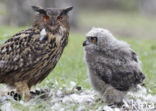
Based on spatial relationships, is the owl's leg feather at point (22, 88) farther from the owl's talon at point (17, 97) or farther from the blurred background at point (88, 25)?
the blurred background at point (88, 25)

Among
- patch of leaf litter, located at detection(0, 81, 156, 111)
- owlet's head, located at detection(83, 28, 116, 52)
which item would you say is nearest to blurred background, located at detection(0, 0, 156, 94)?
patch of leaf litter, located at detection(0, 81, 156, 111)

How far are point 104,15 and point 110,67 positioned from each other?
97.2 feet

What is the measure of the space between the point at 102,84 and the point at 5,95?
4.73 feet

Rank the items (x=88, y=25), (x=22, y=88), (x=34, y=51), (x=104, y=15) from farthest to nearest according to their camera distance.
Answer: (x=104, y=15) → (x=88, y=25) → (x=22, y=88) → (x=34, y=51)

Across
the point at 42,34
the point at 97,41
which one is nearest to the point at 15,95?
the point at 42,34

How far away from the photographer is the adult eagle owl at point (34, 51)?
4535 mm

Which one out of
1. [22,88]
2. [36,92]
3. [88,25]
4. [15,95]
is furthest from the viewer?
[88,25]

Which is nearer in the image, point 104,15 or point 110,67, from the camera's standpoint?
point 110,67

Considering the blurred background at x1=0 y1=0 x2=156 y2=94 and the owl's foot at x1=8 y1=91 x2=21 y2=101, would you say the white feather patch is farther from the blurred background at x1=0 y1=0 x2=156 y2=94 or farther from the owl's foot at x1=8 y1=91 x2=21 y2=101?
the blurred background at x1=0 y1=0 x2=156 y2=94

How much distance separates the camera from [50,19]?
4.60 meters

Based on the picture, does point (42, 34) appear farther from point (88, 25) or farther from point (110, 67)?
point (88, 25)

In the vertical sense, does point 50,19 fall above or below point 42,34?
above

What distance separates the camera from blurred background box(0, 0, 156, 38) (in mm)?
19828

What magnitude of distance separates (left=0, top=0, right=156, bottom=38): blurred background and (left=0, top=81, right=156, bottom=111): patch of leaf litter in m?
11.2
